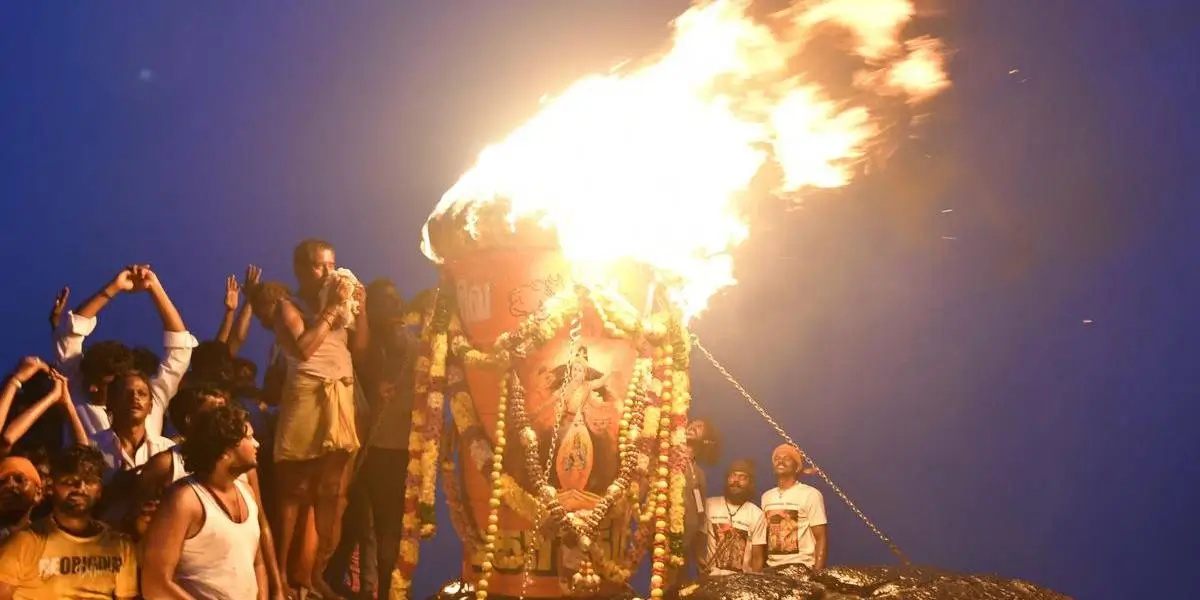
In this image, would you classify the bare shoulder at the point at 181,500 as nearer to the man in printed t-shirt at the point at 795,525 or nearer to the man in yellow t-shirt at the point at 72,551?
the man in yellow t-shirt at the point at 72,551

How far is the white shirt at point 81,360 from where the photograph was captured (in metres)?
4.96

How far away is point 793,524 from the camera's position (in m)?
6.92

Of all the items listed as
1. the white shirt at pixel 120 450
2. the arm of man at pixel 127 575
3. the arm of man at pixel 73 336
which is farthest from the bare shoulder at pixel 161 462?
the arm of man at pixel 73 336

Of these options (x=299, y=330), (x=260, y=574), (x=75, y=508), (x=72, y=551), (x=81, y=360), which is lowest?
(x=260, y=574)

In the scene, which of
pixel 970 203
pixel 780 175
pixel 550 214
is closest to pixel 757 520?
pixel 780 175

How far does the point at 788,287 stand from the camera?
9258 millimetres

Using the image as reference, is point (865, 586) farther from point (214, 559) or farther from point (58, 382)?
point (58, 382)

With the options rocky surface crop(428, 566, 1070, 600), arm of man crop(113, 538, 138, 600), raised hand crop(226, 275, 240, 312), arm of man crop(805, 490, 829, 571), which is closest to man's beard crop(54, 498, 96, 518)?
arm of man crop(113, 538, 138, 600)

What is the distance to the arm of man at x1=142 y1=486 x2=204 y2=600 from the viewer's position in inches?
149

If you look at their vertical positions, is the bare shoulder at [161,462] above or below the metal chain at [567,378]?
below

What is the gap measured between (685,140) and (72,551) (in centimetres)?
374

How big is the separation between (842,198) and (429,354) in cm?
474

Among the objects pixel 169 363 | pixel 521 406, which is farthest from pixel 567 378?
pixel 169 363

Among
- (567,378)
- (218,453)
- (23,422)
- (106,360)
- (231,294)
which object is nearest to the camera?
(218,453)
